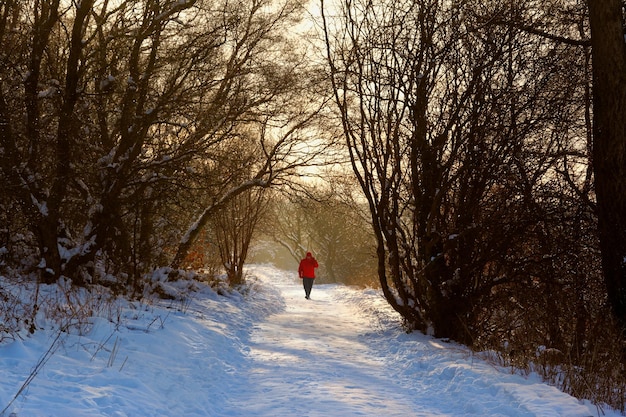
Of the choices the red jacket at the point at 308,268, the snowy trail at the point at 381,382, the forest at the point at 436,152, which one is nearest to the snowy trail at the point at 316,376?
the snowy trail at the point at 381,382

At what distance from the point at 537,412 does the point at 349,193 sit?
11.6 m

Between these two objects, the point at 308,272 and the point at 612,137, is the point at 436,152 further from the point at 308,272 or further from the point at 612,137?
the point at 308,272

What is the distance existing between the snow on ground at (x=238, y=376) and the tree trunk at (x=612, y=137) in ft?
8.29

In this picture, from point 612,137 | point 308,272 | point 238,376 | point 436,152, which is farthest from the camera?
point 308,272

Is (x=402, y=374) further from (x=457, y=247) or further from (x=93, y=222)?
(x=93, y=222)

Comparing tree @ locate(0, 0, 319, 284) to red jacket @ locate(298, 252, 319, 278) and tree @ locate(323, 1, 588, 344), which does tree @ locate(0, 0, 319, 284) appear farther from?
red jacket @ locate(298, 252, 319, 278)

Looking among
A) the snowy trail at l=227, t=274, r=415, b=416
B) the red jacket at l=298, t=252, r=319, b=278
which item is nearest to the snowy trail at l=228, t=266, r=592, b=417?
the snowy trail at l=227, t=274, r=415, b=416

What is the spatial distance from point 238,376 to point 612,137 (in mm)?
6513

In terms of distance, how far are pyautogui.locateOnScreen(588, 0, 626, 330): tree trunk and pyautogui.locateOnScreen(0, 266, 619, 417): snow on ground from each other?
2527 millimetres

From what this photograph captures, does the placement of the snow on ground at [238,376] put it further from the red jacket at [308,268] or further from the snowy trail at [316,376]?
the red jacket at [308,268]

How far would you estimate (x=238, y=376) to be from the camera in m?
6.88

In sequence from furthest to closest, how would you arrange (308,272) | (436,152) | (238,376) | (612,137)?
(308,272)
(436,152)
(612,137)
(238,376)

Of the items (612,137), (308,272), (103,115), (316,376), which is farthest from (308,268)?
(612,137)

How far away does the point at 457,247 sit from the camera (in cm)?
1016
